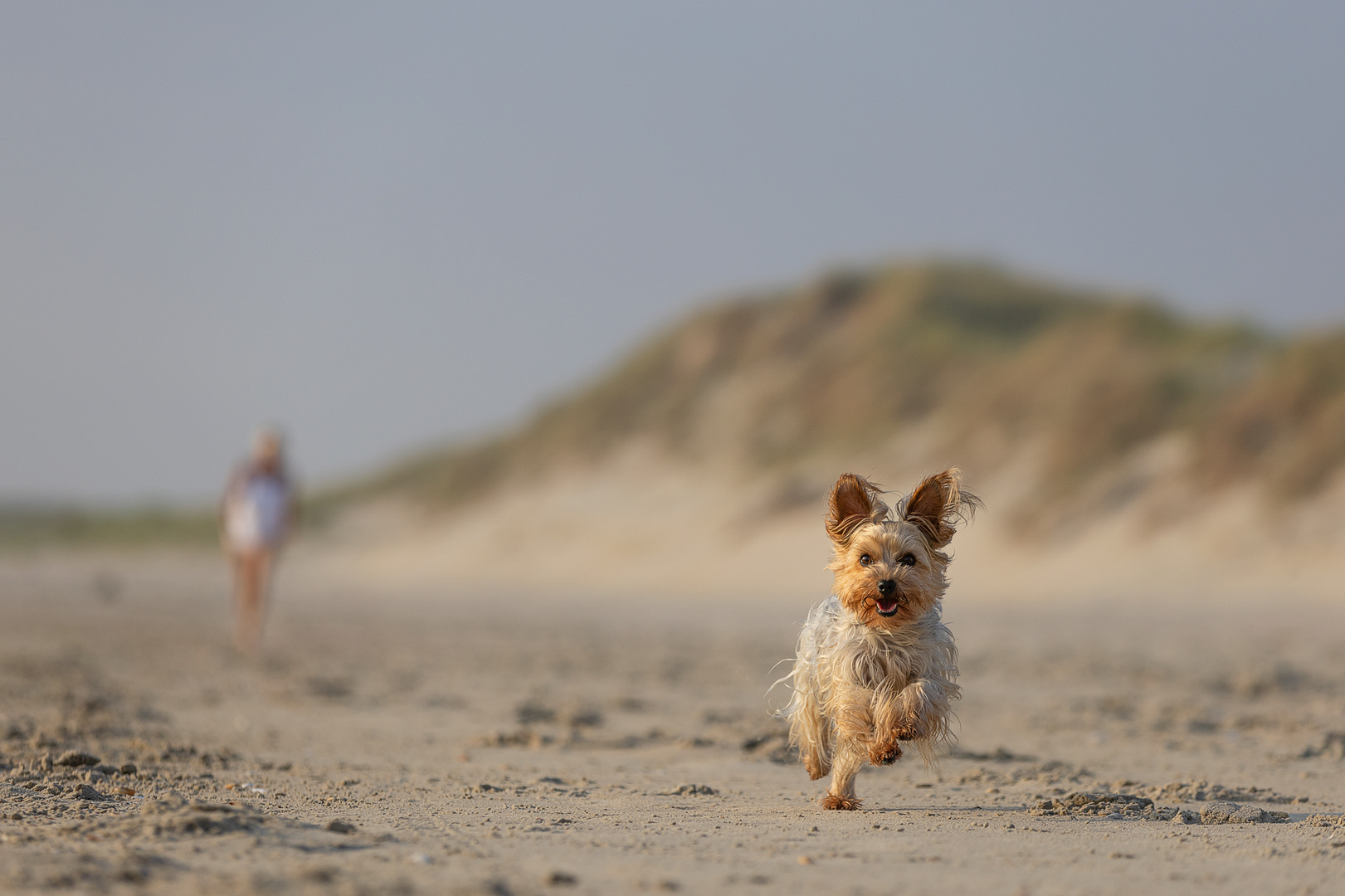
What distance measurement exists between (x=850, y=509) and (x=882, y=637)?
518 mm

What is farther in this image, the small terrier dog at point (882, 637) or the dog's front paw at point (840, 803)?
the dog's front paw at point (840, 803)

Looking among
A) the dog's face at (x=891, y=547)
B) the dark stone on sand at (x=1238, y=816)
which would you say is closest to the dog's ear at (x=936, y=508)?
the dog's face at (x=891, y=547)

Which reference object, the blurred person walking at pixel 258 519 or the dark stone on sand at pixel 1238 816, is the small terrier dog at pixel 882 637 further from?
the blurred person walking at pixel 258 519

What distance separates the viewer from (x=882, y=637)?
5156 millimetres

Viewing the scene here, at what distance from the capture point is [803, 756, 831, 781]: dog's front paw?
5.41m

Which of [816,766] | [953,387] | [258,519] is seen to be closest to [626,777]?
[816,766]

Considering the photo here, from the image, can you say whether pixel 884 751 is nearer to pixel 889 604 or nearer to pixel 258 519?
pixel 889 604

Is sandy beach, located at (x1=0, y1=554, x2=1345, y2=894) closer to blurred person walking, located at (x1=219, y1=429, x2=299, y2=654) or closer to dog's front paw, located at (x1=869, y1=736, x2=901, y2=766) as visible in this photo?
dog's front paw, located at (x1=869, y1=736, x2=901, y2=766)

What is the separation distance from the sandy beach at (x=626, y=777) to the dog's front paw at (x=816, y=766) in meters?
0.14

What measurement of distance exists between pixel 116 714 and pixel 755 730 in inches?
153

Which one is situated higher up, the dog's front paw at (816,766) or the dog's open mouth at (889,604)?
the dog's open mouth at (889,604)

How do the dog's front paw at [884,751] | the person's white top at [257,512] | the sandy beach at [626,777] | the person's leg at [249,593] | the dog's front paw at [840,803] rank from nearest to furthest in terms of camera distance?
the sandy beach at [626,777]
the dog's front paw at [884,751]
the dog's front paw at [840,803]
the person's white top at [257,512]
the person's leg at [249,593]

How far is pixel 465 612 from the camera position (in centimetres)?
2242

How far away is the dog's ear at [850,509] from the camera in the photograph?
5.18 metres
